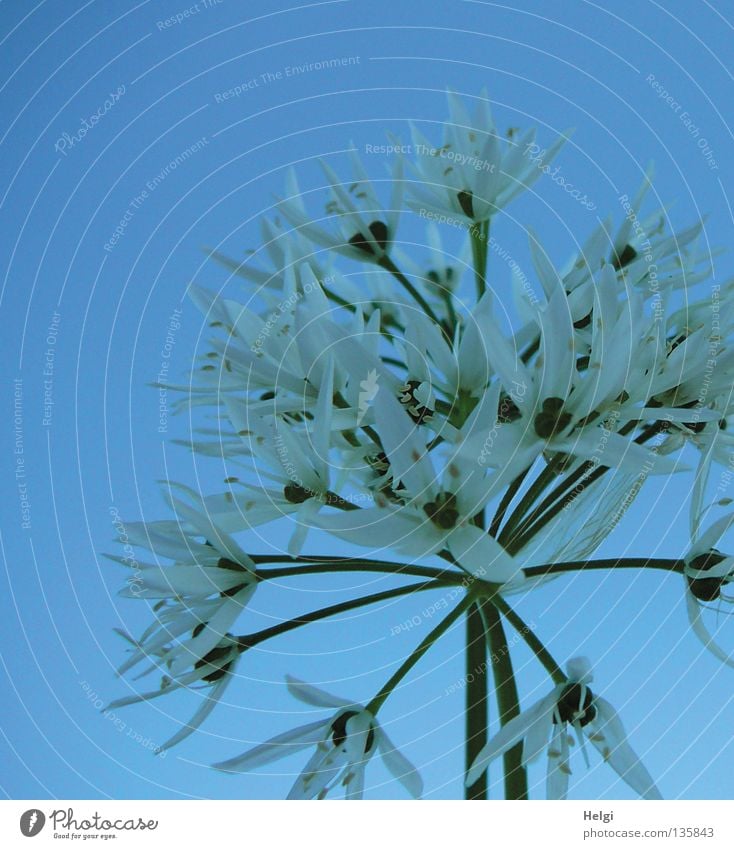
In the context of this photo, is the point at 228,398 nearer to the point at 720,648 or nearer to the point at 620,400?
the point at 620,400

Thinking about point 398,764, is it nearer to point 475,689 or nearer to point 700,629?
point 475,689

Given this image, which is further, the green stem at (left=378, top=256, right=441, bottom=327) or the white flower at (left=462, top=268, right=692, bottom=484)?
the green stem at (left=378, top=256, right=441, bottom=327)

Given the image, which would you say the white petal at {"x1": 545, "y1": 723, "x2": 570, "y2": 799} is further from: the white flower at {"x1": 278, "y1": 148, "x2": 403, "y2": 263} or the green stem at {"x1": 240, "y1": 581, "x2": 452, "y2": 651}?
the white flower at {"x1": 278, "y1": 148, "x2": 403, "y2": 263}

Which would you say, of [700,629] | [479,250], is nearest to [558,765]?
[700,629]
